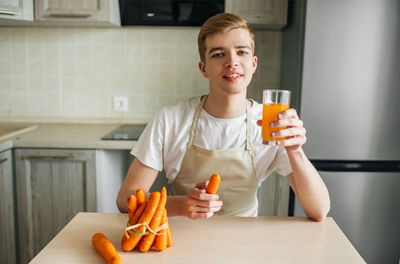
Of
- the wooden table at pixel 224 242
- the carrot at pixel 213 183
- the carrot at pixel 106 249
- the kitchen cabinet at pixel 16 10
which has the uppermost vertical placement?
the kitchen cabinet at pixel 16 10

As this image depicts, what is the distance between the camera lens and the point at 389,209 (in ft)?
7.11

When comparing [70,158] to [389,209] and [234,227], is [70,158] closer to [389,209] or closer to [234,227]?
[234,227]

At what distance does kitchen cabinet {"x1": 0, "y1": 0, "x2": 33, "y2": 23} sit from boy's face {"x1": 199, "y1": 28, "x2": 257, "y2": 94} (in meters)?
1.45

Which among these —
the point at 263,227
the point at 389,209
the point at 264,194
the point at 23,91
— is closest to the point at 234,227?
the point at 263,227

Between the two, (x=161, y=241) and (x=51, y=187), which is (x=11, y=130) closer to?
(x=51, y=187)

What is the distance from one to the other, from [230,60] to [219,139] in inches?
12.0

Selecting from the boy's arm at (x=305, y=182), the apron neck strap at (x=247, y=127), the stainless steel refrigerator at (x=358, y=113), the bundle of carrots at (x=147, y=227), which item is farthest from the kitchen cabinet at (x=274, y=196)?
the bundle of carrots at (x=147, y=227)

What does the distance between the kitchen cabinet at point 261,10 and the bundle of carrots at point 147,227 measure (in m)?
1.71

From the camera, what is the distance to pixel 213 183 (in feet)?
3.17

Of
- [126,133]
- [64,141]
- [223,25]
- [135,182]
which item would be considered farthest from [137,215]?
[126,133]

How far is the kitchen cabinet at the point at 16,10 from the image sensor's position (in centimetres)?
215

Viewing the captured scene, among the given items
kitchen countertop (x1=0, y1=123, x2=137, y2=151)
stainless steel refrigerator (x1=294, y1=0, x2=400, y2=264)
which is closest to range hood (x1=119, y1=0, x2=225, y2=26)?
stainless steel refrigerator (x1=294, y1=0, x2=400, y2=264)

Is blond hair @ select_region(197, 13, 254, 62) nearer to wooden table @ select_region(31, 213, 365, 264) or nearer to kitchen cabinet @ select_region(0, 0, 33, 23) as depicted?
wooden table @ select_region(31, 213, 365, 264)

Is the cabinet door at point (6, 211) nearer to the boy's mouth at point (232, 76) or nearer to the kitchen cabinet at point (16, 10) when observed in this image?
the kitchen cabinet at point (16, 10)
